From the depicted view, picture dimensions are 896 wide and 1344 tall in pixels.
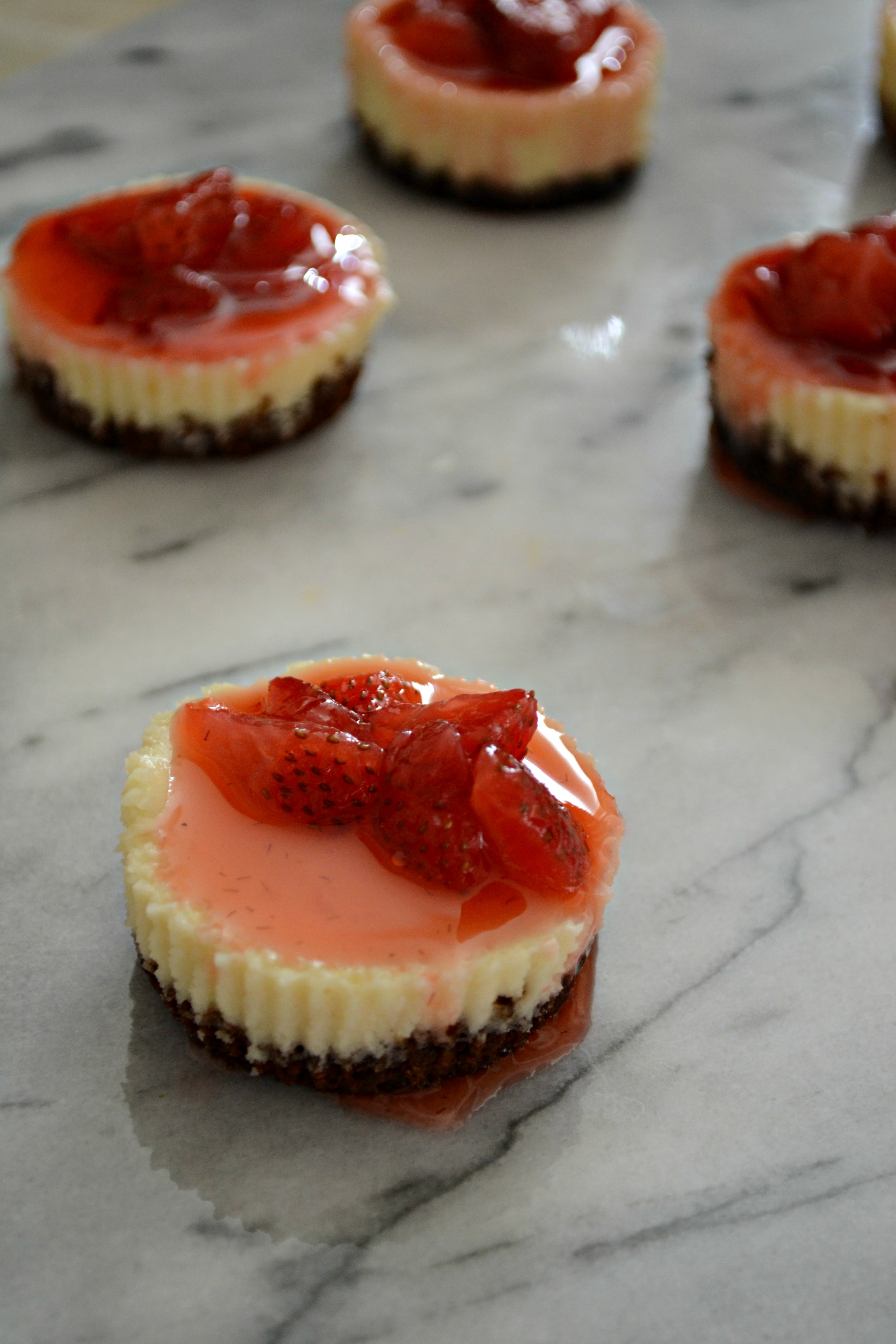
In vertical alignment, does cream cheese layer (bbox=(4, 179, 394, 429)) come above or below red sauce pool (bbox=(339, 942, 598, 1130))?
above

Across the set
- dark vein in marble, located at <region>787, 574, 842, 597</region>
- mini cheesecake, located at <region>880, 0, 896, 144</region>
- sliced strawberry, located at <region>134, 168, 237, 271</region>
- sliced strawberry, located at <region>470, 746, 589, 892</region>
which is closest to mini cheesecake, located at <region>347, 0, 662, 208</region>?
mini cheesecake, located at <region>880, 0, 896, 144</region>

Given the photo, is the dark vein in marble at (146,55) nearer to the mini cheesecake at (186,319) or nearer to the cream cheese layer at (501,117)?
the cream cheese layer at (501,117)

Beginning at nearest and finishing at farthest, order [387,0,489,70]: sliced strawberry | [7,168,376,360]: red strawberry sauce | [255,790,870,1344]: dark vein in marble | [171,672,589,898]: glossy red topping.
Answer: [255,790,870,1344]: dark vein in marble, [171,672,589,898]: glossy red topping, [7,168,376,360]: red strawberry sauce, [387,0,489,70]: sliced strawberry

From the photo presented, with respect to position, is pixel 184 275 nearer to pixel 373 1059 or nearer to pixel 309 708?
pixel 309 708

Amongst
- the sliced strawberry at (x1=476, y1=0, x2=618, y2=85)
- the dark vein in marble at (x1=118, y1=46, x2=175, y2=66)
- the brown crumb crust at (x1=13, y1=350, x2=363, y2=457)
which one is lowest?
the brown crumb crust at (x1=13, y1=350, x2=363, y2=457)

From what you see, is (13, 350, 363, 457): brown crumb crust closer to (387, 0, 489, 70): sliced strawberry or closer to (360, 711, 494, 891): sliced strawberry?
(387, 0, 489, 70): sliced strawberry

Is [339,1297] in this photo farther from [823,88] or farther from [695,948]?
[823,88]

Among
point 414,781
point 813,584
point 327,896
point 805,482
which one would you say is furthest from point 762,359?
point 327,896
